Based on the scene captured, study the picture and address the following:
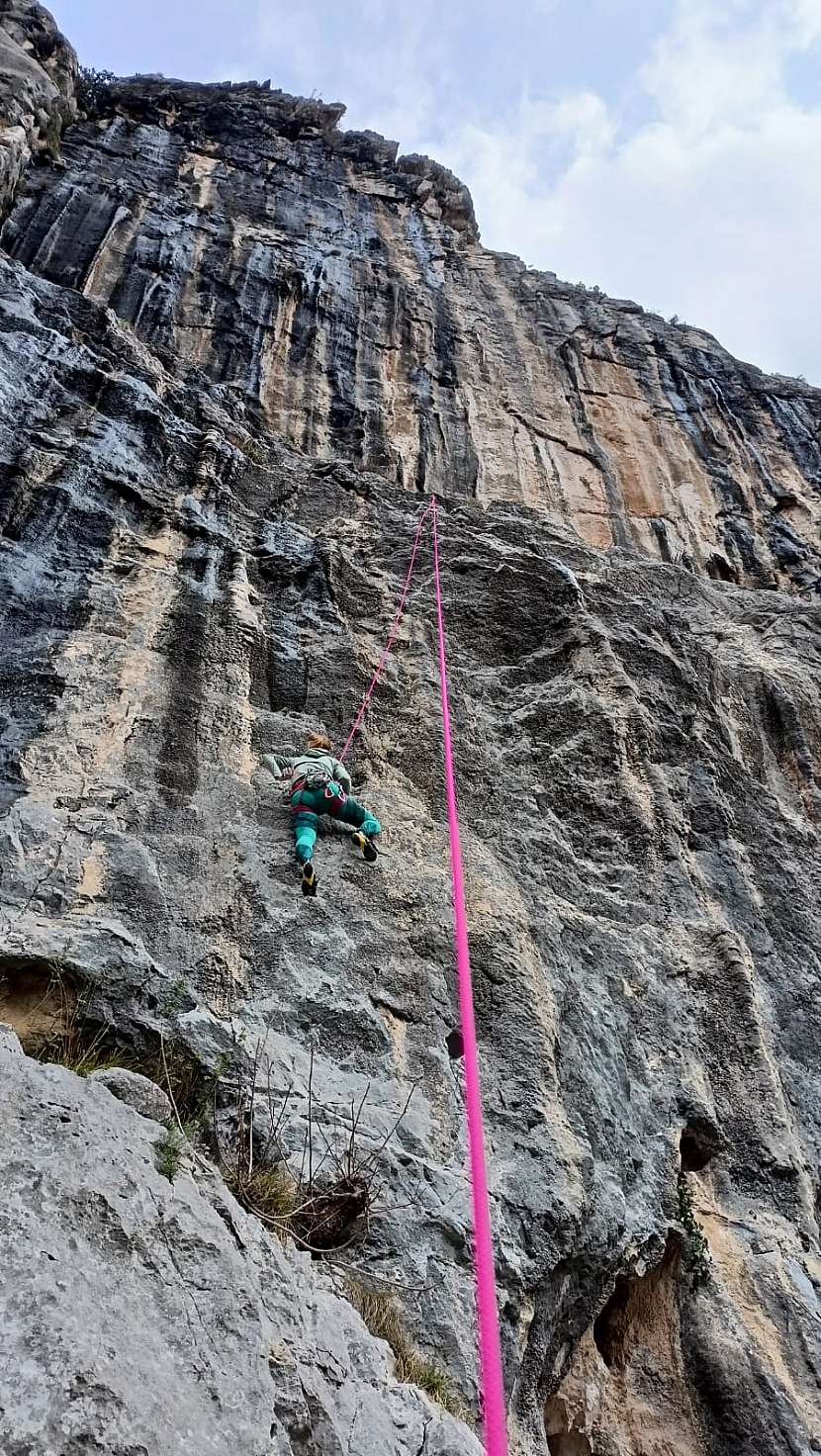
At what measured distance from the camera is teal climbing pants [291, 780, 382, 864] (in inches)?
227

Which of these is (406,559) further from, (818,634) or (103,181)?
(103,181)

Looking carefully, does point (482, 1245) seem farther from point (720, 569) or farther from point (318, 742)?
point (720, 569)

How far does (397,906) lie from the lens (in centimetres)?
583

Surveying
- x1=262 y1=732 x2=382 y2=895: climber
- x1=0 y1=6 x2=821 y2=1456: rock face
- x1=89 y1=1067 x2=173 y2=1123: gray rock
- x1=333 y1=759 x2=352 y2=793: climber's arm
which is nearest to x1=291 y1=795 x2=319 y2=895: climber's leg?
x1=262 y1=732 x2=382 y2=895: climber

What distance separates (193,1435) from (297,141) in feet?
83.1

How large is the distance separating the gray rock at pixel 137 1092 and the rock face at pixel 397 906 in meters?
0.35

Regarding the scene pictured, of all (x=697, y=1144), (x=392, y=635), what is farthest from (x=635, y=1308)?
(x=392, y=635)

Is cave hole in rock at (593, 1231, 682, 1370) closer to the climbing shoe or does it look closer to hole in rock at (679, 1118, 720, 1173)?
hole in rock at (679, 1118, 720, 1173)

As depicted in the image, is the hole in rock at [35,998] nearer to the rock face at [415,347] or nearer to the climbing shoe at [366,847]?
the climbing shoe at [366,847]

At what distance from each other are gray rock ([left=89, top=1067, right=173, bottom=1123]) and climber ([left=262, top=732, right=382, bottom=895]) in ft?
7.77

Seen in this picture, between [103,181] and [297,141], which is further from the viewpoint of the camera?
[297,141]

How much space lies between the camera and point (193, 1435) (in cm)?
224

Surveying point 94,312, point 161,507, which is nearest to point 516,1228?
point 161,507

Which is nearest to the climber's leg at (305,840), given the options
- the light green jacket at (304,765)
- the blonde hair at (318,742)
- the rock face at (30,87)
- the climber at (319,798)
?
the climber at (319,798)
